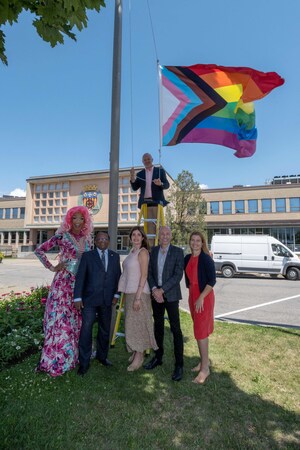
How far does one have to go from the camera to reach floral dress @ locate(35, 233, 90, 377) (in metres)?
4.23

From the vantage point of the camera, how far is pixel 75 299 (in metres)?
4.24

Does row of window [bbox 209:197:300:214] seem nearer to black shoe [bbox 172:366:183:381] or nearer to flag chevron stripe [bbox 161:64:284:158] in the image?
flag chevron stripe [bbox 161:64:284:158]

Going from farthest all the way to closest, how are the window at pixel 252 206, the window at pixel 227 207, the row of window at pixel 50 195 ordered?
the window at pixel 227 207
the window at pixel 252 206
the row of window at pixel 50 195

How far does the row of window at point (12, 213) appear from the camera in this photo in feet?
180

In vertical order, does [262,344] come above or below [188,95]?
below

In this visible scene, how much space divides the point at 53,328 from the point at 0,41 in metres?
3.72

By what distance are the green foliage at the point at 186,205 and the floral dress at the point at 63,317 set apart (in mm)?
27716

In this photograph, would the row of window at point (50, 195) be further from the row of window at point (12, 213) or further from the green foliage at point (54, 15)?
the green foliage at point (54, 15)

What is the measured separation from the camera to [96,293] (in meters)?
4.40

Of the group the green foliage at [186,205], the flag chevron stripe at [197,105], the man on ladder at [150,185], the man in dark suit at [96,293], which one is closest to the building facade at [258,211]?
the green foliage at [186,205]

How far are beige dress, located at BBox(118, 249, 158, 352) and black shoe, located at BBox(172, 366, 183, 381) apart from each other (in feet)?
1.48

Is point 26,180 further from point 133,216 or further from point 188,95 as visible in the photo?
point 188,95

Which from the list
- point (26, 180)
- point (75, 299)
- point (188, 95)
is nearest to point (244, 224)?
point (26, 180)

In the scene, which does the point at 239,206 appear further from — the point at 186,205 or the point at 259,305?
the point at 259,305
